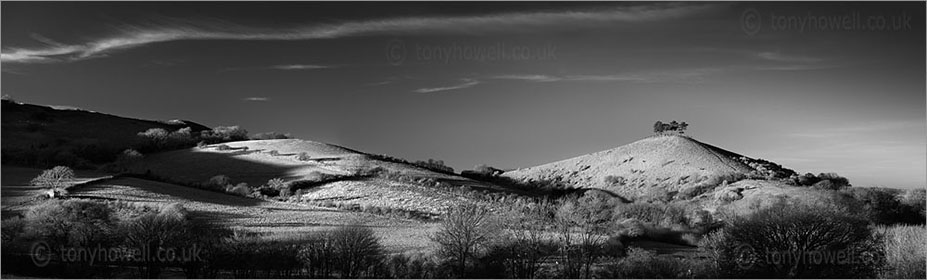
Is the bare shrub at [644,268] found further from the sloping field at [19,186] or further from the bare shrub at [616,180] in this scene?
the bare shrub at [616,180]

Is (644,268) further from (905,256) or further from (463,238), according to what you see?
(905,256)

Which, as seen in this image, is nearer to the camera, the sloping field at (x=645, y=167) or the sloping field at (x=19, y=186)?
the sloping field at (x=19, y=186)

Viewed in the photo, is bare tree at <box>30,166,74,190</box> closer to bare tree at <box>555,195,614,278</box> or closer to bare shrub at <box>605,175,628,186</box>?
bare tree at <box>555,195,614,278</box>

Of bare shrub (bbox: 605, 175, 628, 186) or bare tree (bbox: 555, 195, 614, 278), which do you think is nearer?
bare tree (bbox: 555, 195, 614, 278)

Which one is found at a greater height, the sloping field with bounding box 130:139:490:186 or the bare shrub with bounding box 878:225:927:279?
the sloping field with bounding box 130:139:490:186

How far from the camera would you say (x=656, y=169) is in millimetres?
63594

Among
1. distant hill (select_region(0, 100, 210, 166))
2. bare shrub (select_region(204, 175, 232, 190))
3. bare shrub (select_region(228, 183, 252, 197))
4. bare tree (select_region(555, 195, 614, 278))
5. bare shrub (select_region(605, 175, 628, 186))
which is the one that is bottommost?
bare tree (select_region(555, 195, 614, 278))

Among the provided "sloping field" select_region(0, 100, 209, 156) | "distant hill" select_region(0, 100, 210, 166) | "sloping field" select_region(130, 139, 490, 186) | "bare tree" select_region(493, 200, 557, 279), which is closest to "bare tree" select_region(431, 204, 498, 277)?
"bare tree" select_region(493, 200, 557, 279)

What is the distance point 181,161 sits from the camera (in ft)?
172

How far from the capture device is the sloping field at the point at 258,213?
1117 inches

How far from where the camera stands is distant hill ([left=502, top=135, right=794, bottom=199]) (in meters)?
58.4

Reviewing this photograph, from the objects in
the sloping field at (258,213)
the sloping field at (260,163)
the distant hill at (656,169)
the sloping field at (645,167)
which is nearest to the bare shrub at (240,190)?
the sloping field at (258,213)

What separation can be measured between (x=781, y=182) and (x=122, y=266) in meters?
51.4

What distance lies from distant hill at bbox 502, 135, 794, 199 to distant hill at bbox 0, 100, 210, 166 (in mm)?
38549
